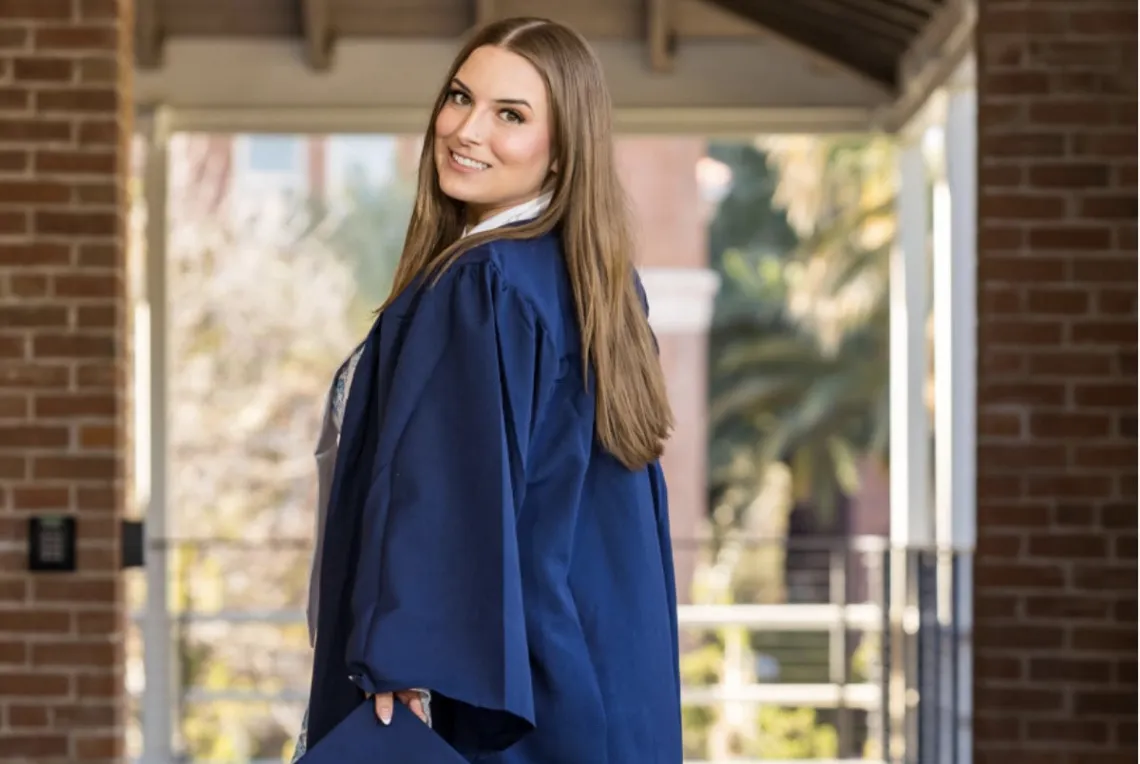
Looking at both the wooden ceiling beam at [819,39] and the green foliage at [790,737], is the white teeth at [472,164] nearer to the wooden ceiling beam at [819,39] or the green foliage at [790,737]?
the wooden ceiling beam at [819,39]

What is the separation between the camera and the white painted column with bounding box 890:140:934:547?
6066mm

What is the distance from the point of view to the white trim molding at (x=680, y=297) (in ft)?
60.3

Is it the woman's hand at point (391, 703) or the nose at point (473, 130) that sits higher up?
the nose at point (473, 130)

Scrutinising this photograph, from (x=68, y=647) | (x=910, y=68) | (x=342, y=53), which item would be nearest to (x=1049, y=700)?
(x=68, y=647)

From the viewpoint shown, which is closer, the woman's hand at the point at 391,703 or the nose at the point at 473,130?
the woman's hand at the point at 391,703

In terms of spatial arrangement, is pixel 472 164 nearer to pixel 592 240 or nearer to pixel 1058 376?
pixel 592 240

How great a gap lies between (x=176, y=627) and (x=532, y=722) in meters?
4.66

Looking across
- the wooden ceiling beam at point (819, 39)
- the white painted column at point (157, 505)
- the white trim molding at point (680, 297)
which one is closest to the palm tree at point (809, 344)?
the white trim molding at point (680, 297)

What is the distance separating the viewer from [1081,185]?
3467mm

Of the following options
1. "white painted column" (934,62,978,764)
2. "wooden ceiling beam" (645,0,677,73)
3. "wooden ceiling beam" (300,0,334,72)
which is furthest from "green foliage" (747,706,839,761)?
"wooden ceiling beam" (300,0,334,72)

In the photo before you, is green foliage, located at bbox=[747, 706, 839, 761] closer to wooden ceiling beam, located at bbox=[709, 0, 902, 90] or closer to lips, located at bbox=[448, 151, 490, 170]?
wooden ceiling beam, located at bbox=[709, 0, 902, 90]

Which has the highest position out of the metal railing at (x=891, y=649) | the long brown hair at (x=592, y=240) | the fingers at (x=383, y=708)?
the long brown hair at (x=592, y=240)

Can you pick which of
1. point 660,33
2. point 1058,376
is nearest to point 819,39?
point 660,33

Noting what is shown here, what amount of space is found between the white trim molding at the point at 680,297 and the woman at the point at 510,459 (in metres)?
16.4
